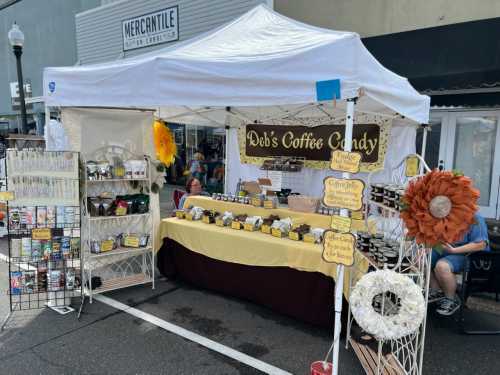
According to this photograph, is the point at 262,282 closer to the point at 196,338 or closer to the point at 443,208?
the point at 196,338

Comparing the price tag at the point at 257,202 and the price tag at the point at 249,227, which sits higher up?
the price tag at the point at 257,202

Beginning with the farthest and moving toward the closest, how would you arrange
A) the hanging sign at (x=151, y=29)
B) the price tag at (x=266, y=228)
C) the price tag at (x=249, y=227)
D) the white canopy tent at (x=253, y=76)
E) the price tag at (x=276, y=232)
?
the hanging sign at (x=151, y=29)
the price tag at (x=249, y=227)
the price tag at (x=266, y=228)
the price tag at (x=276, y=232)
the white canopy tent at (x=253, y=76)

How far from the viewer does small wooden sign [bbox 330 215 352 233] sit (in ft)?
6.88

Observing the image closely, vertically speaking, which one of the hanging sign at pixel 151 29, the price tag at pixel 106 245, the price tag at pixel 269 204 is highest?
the hanging sign at pixel 151 29

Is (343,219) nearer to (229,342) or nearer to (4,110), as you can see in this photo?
(229,342)

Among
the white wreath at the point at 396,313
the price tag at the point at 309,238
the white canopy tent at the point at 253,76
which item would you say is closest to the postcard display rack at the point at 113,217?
the white canopy tent at the point at 253,76

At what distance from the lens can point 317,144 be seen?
16.7ft

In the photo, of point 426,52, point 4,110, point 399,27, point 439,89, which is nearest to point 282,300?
point 439,89

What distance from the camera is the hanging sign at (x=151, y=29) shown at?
30.5 feet

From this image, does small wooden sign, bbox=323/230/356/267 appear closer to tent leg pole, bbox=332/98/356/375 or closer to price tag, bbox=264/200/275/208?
tent leg pole, bbox=332/98/356/375

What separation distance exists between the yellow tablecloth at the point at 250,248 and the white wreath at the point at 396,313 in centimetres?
81

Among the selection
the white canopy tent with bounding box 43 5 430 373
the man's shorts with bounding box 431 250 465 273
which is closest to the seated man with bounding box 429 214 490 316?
the man's shorts with bounding box 431 250 465 273

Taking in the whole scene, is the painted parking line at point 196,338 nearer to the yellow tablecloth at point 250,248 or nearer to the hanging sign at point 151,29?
the yellow tablecloth at point 250,248

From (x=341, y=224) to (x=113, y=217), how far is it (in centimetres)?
265
